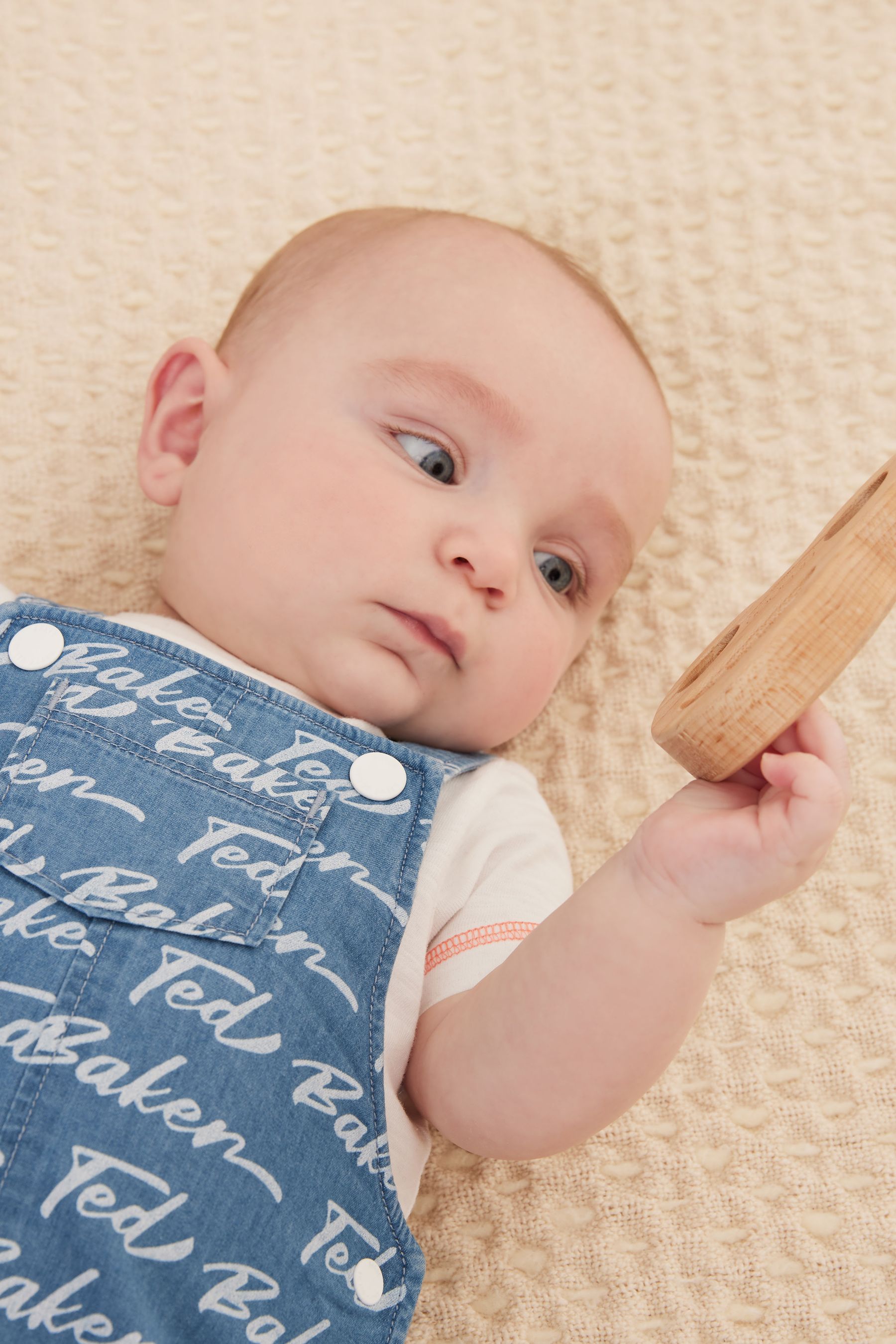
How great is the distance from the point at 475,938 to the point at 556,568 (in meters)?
0.36

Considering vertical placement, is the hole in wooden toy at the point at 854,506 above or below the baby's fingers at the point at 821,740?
above

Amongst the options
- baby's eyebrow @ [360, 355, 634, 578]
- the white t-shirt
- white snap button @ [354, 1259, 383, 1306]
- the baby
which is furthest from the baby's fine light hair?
white snap button @ [354, 1259, 383, 1306]

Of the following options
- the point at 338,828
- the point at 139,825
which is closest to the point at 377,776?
the point at 338,828

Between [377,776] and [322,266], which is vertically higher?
[322,266]

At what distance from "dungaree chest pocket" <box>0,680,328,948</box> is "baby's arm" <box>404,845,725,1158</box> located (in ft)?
0.56

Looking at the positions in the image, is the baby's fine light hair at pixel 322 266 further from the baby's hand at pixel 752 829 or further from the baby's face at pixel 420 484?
the baby's hand at pixel 752 829

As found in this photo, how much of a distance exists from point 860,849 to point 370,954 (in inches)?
20.3

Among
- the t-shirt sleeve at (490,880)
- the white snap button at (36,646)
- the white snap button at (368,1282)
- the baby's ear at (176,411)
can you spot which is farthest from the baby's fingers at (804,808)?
the baby's ear at (176,411)

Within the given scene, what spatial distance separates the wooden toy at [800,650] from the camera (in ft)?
1.93

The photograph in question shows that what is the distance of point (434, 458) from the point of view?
36.7 inches

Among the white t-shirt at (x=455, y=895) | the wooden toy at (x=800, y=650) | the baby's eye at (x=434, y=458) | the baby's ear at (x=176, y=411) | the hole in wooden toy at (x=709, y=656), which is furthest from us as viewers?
the baby's ear at (x=176, y=411)

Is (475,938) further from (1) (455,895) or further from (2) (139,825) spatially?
(2) (139,825)

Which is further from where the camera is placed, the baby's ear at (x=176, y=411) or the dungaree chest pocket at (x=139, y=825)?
the baby's ear at (x=176, y=411)

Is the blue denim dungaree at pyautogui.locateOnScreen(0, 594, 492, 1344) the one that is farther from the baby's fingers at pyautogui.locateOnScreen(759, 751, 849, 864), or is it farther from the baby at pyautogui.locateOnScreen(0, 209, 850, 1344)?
the baby's fingers at pyautogui.locateOnScreen(759, 751, 849, 864)
